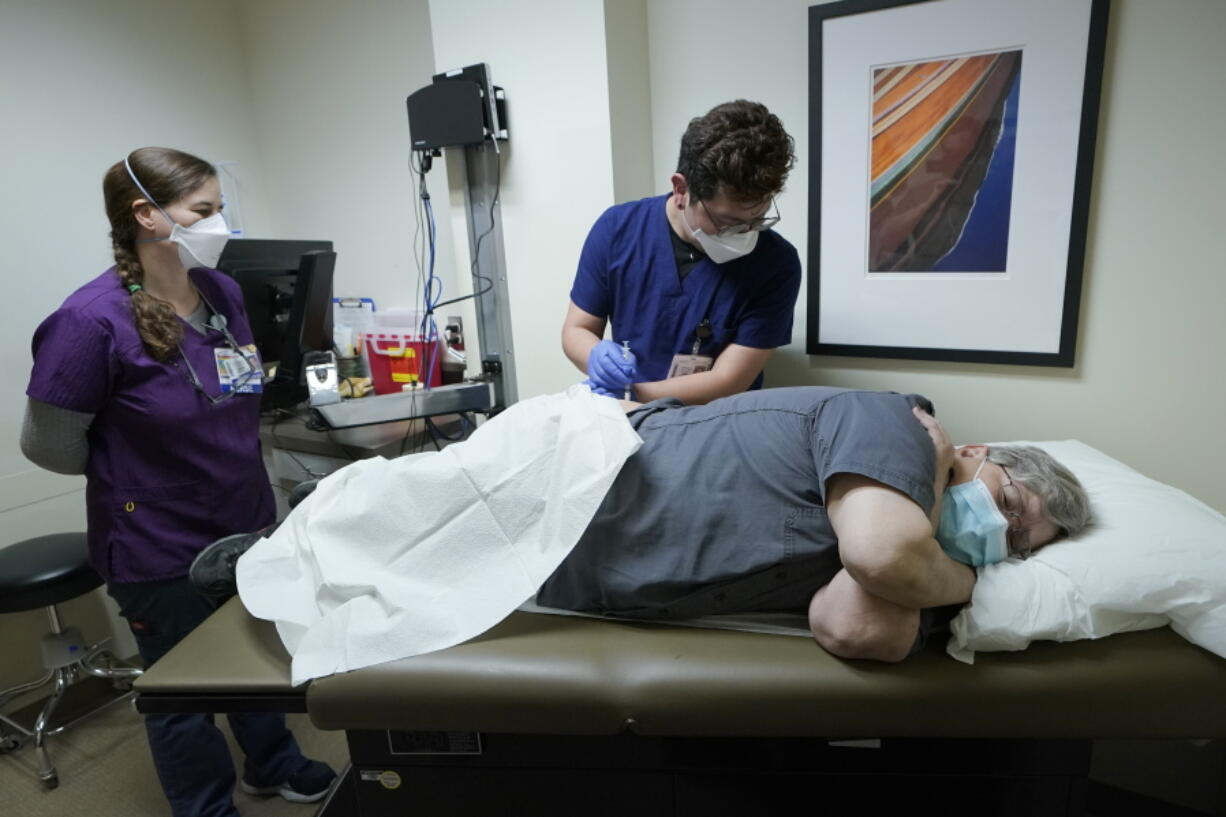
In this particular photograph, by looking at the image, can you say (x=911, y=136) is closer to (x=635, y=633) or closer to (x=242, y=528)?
(x=635, y=633)

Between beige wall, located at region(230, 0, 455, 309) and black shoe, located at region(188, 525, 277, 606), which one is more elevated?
beige wall, located at region(230, 0, 455, 309)

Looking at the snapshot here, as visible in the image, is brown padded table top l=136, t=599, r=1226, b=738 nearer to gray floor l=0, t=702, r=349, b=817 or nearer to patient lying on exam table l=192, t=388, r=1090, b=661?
patient lying on exam table l=192, t=388, r=1090, b=661

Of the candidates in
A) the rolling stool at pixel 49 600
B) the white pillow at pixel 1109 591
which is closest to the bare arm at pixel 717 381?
the white pillow at pixel 1109 591

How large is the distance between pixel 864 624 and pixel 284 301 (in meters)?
2.12

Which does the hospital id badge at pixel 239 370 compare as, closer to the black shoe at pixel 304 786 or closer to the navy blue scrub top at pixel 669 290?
the navy blue scrub top at pixel 669 290

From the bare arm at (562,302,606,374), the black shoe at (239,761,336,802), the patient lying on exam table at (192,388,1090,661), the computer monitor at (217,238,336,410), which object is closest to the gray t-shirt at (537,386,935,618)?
the patient lying on exam table at (192,388,1090,661)

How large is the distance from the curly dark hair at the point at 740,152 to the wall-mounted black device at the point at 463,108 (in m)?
0.82

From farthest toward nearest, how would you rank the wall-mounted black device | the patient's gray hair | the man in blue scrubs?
the wall-mounted black device, the man in blue scrubs, the patient's gray hair

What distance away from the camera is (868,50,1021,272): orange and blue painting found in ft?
5.18

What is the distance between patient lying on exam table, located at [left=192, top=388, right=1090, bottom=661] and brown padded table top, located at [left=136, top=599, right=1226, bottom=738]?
2.7 inches

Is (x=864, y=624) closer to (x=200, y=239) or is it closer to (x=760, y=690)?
(x=760, y=690)

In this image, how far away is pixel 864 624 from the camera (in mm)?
1027

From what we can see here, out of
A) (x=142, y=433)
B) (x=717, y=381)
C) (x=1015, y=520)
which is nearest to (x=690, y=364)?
(x=717, y=381)

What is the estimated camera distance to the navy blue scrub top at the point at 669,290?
162 centimetres
